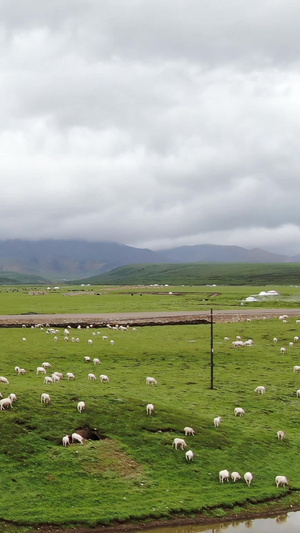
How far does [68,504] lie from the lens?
80.8 feet

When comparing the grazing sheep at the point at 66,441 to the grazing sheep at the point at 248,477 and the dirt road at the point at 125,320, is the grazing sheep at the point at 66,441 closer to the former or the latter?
the grazing sheep at the point at 248,477

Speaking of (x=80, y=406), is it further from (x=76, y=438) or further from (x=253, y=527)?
(x=253, y=527)

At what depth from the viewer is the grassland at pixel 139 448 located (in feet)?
82.3

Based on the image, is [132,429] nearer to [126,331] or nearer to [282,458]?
[282,458]

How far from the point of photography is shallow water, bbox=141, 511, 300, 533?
2397cm

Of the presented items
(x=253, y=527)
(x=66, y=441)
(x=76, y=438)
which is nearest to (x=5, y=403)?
(x=66, y=441)

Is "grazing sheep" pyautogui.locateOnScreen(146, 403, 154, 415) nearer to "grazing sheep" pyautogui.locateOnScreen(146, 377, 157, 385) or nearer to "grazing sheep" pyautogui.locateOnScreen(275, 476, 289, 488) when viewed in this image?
"grazing sheep" pyautogui.locateOnScreen(275, 476, 289, 488)

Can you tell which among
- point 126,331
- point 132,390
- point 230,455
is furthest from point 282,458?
point 126,331

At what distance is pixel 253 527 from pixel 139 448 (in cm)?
826

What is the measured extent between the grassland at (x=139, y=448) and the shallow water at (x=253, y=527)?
0.86m

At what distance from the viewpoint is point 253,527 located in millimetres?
24422

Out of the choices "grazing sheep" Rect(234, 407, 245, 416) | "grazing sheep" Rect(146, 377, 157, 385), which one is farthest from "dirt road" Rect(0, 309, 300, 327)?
"grazing sheep" Rect(234, 407, 245, 416)

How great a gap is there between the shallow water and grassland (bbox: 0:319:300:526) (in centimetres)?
86

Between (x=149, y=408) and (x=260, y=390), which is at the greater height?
(x=149, y=408)
